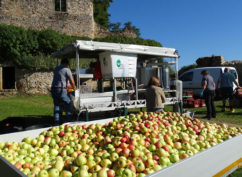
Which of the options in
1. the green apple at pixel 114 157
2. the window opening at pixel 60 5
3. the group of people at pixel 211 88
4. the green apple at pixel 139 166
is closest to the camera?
the green apple at pixel 139 166

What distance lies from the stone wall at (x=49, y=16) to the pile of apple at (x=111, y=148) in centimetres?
2340

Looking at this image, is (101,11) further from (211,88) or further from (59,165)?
(59,165)

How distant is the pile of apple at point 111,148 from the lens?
205 cm

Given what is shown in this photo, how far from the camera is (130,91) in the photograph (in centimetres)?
768

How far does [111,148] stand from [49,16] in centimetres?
2514

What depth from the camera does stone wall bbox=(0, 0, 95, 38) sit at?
22.8 metres

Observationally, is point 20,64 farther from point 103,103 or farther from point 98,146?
point 98,146

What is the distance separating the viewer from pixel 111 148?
2.53 m

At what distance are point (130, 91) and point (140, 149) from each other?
5.27 metres

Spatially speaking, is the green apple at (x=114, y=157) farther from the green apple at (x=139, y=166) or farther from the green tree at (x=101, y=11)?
the green tree at (x=101, y=11)

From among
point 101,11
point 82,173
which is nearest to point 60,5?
point 101,11

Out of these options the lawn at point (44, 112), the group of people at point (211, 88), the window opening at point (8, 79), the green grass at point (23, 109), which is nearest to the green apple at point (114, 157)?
the lawn at point (44, 112)

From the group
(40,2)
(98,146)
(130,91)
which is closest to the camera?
(98,146)

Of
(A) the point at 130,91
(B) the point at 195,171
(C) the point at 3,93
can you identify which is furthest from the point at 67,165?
(C) the point at 3,93
